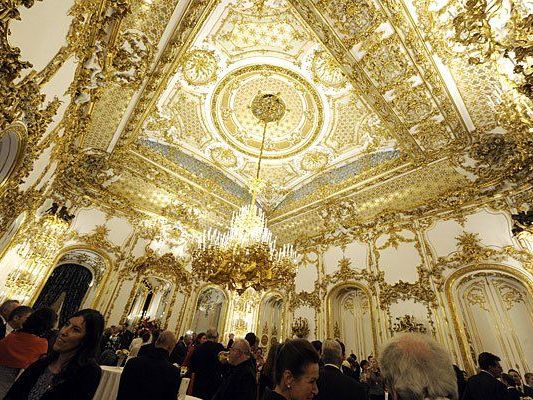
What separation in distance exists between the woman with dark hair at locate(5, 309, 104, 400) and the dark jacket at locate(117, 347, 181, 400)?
849 mm

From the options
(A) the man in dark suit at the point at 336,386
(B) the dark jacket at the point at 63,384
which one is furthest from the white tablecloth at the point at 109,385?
(A) the man in dark suit at the point at 336,386

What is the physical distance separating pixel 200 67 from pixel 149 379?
702cm

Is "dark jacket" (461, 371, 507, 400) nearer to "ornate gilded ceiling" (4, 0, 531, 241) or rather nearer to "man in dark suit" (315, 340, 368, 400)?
"man in dark suit" (315, 340, 368, 400)

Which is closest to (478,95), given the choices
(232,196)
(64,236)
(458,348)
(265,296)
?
(458,348)

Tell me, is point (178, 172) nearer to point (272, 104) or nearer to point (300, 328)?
point (272, 104)

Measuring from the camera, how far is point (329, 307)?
795 cm

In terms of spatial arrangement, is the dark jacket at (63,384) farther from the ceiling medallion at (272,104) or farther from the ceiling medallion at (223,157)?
the ceiling medallion at (223,157)

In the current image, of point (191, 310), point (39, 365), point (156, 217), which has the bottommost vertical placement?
point (39, 365)

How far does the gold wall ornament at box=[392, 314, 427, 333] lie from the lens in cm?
625

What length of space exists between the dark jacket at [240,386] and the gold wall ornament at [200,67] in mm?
6765

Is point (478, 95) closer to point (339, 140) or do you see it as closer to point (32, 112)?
point (339, 140)

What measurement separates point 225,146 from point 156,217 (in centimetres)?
325

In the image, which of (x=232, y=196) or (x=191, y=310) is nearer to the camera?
(x=191, y=310)

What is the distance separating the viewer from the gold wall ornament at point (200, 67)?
6820mm
